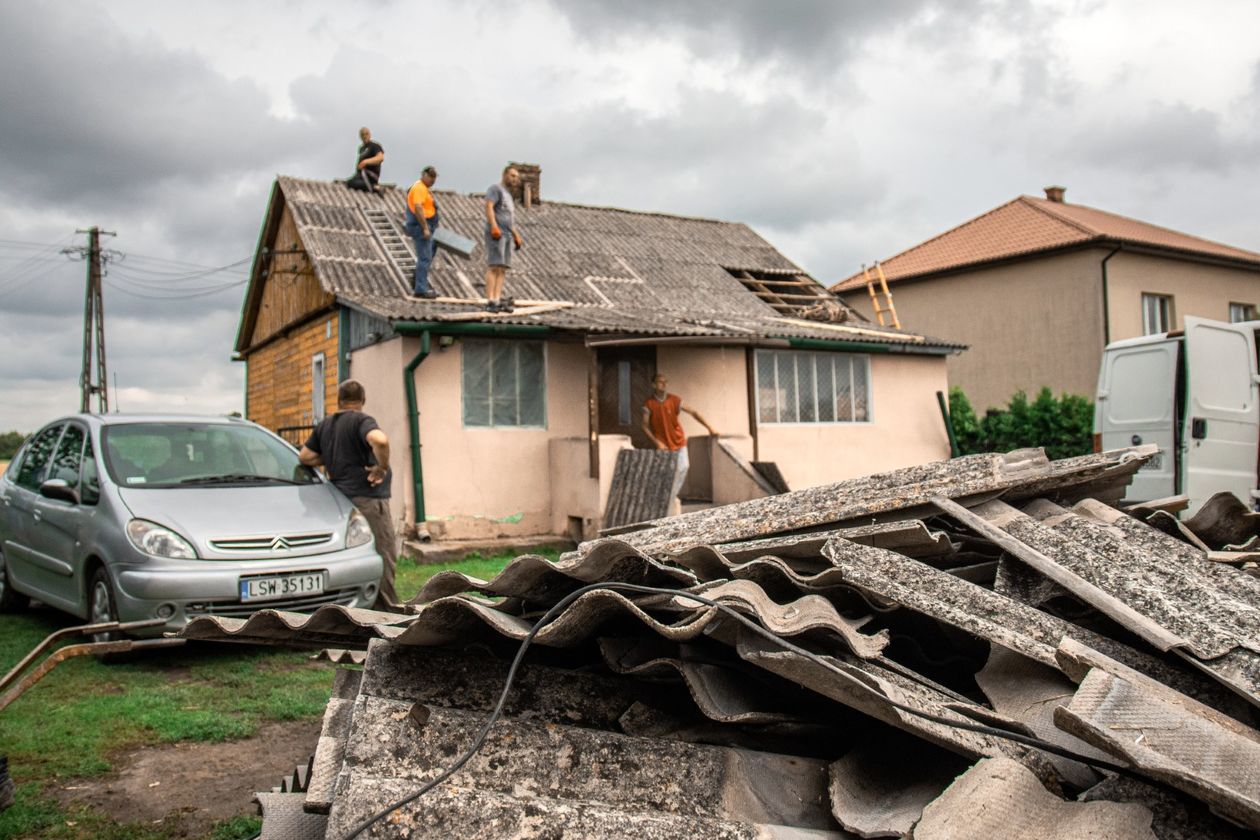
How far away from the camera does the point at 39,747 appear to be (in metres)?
4.59

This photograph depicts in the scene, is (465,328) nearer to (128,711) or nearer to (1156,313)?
(128,711)

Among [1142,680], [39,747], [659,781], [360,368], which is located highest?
[360,368]

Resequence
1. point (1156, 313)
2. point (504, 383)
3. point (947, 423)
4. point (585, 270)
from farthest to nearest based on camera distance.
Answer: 1. point (1156, 313)
2. point (585, 270)
3. point (947, 423)
4. point (504, 383)

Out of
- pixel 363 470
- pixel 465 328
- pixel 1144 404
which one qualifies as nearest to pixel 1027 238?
pixel 1144 404

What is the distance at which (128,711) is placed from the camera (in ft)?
17.1

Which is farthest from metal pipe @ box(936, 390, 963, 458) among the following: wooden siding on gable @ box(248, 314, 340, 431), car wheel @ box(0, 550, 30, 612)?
car wheel @ box(0, 550, 30, 612)

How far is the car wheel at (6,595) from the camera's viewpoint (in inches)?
323

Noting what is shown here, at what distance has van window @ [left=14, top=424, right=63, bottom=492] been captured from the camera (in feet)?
25.5

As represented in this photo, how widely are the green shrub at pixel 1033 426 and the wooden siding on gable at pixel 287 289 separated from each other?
11.5 meters

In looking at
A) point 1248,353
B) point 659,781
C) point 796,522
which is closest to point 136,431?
point 796,522

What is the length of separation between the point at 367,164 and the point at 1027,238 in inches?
614

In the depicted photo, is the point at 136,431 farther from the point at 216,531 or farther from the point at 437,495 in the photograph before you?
the point at 437,495

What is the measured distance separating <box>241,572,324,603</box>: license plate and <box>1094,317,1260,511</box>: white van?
8.11m

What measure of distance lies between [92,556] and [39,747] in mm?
2241
